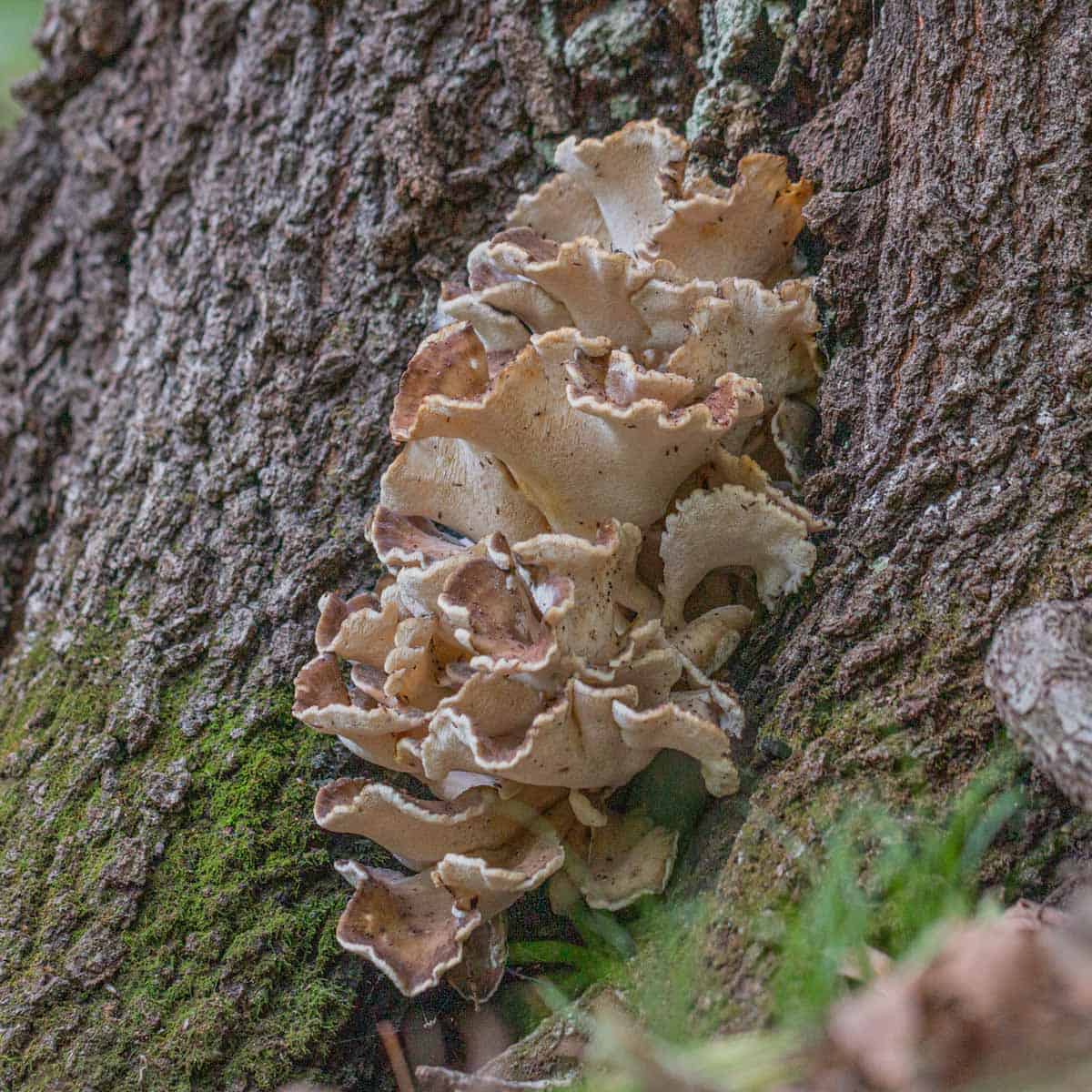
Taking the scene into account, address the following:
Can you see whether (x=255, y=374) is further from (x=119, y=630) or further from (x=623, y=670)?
(x=623, y=670)

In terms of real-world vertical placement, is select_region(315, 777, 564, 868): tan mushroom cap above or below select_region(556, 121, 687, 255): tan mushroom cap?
below

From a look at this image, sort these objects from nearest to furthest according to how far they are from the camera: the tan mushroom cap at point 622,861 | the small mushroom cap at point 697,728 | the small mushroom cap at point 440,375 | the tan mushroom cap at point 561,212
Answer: the small mushroom cap at point 697,728, the tan mushroom cap at point 622,861, the small mushroom cap at point 440,375, the tan mushroom cap at point 561,212

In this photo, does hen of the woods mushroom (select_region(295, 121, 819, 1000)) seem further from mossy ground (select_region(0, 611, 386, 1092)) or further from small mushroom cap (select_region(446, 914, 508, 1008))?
mossy ground (select_region(0, 611, 386, 1092))

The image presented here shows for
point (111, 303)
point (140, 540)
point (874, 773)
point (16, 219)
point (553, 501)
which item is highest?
point (16, 219)

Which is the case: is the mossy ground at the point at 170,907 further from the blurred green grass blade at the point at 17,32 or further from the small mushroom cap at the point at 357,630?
the blurred green grass blade at the point at 17,32

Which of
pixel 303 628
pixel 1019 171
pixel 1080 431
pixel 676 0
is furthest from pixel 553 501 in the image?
pixel 676 0

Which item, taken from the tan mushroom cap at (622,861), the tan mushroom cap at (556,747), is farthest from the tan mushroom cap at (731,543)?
the tan mushroom cap at (622,861)

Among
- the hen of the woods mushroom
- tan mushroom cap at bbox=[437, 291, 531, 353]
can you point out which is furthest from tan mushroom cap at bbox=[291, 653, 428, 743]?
tan mushroom cap at bbox=[437, 291, 531, 353]
